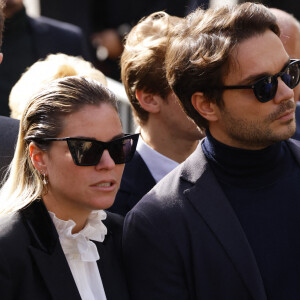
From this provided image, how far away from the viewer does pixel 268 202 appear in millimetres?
3273

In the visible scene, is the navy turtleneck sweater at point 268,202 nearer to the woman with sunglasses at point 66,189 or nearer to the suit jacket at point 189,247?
the suit jacket at point 189,247

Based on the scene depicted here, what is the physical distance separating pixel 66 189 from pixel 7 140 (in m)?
0.67

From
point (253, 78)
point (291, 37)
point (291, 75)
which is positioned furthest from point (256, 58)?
point (291, 37)

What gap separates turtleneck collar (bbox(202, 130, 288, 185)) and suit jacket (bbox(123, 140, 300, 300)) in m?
0.07

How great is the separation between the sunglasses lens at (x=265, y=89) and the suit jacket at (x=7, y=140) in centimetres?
118

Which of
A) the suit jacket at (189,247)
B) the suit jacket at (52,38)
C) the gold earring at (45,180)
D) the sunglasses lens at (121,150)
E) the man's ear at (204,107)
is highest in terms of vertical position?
the suit jacket at (52,38)

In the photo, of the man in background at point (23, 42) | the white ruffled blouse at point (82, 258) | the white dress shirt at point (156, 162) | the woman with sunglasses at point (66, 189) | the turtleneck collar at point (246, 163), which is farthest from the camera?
the man in background at point (23, 42)

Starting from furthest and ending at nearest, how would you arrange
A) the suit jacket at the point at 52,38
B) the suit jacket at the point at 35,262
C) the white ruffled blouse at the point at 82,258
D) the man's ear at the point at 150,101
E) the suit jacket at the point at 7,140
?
the suit jacket at the point at 52,38, the man's ear at the point at 150,101, the suit jacket at the point at 7,140, the white ruffled blouse at the point at 82,258, the suit jacket at the point at 35,262

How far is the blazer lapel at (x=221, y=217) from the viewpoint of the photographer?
308 cm

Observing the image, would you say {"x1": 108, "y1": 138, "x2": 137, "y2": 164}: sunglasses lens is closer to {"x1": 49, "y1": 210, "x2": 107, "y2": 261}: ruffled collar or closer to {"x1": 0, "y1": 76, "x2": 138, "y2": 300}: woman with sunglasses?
{"x1": 0, "y1": 76, "x2": 138, "y2": 300}: woman with sunglasses

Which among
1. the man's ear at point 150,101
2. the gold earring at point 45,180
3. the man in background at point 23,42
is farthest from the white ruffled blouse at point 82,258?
the man in background at point 23,42

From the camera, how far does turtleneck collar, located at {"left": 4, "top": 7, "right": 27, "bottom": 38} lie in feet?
17.4

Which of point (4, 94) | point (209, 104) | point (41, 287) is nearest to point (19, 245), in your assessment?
point (41, 287)

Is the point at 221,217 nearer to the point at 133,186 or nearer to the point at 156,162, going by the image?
the point at 133,186
